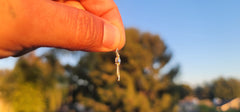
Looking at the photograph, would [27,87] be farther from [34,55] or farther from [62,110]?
[62,110]

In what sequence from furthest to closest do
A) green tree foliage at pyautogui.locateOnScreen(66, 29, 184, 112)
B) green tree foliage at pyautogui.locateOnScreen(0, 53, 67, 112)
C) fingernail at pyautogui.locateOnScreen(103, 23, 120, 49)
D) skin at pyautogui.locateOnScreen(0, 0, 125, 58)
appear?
green tree foliage at pyautogui.locateOnScreen(66, 29, 184, 112) < green tree foliage at pyautogui.locateOnScreen(0, 53, 67, 112) < fingernail at pyautogui.locateOnScreen(103, 23, 120, 49) < skin at pyautogui.locateOnScreen(0, 0, 125, 58)

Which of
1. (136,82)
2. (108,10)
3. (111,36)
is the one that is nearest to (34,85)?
(136,82)

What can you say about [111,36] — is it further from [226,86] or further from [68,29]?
[226,86]

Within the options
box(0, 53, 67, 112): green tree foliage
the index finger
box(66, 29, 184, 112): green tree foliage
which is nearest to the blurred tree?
the index finger

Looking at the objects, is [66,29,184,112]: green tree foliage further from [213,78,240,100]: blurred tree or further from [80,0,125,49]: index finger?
[213,78,240,100]: blurred tree

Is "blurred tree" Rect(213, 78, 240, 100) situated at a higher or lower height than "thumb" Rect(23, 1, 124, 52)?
lower

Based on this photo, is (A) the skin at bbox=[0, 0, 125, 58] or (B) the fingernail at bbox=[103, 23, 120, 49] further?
(B) the fingernail at bbox=[103, 23, 120, 49]

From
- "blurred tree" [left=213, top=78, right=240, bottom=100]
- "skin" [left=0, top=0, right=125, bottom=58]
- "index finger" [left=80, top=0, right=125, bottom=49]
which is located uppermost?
"index finger" [left=80, top=0, right=125, bottom=49]

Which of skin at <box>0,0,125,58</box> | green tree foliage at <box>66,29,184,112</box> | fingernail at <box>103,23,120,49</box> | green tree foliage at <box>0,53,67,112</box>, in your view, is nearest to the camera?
skin at <box>0,0,125,58</box>
